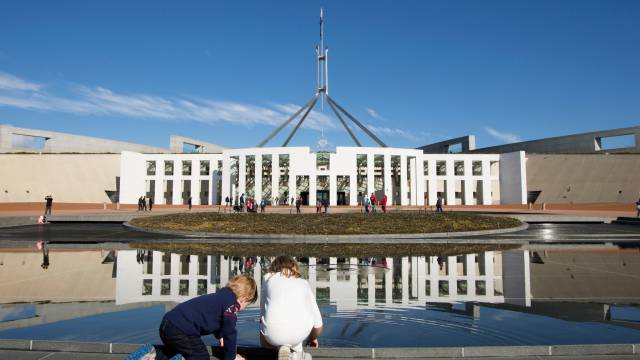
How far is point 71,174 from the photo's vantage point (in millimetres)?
50750

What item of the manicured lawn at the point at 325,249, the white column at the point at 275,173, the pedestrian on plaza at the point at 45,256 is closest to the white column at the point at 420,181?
the white column at the point at 275,173

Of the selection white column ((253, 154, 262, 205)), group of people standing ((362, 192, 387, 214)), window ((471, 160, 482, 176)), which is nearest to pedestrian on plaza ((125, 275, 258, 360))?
group of people standing ((362, 192, 387, 214))

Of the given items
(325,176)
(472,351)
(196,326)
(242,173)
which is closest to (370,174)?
(325,176)

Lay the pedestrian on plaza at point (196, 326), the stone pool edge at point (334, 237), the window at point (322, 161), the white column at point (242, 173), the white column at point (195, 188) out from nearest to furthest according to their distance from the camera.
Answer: the pedestrian on plaza at point (196, 326) → the stone pool edge at point (334, 237) → the window at point (322, 161) → the white column at point (242, 173) → the white column at point (195, 188)

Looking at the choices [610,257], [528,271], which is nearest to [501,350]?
[528,271]

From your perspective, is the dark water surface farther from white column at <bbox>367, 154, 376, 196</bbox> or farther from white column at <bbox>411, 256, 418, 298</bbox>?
white column at <bbox>367, 154, 376, 196</bbox>

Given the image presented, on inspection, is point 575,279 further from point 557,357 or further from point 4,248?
point 4,248

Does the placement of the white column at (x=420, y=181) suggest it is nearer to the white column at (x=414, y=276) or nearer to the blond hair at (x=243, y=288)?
the white column at (x=414, y=276)

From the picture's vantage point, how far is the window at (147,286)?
701 cm

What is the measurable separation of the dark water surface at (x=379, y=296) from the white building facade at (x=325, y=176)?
3361cm

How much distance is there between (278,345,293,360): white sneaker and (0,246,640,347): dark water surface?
42.5 inches

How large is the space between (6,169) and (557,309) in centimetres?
5853

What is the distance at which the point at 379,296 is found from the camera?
22.1 ft

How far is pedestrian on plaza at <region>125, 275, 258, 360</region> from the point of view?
3236mm
